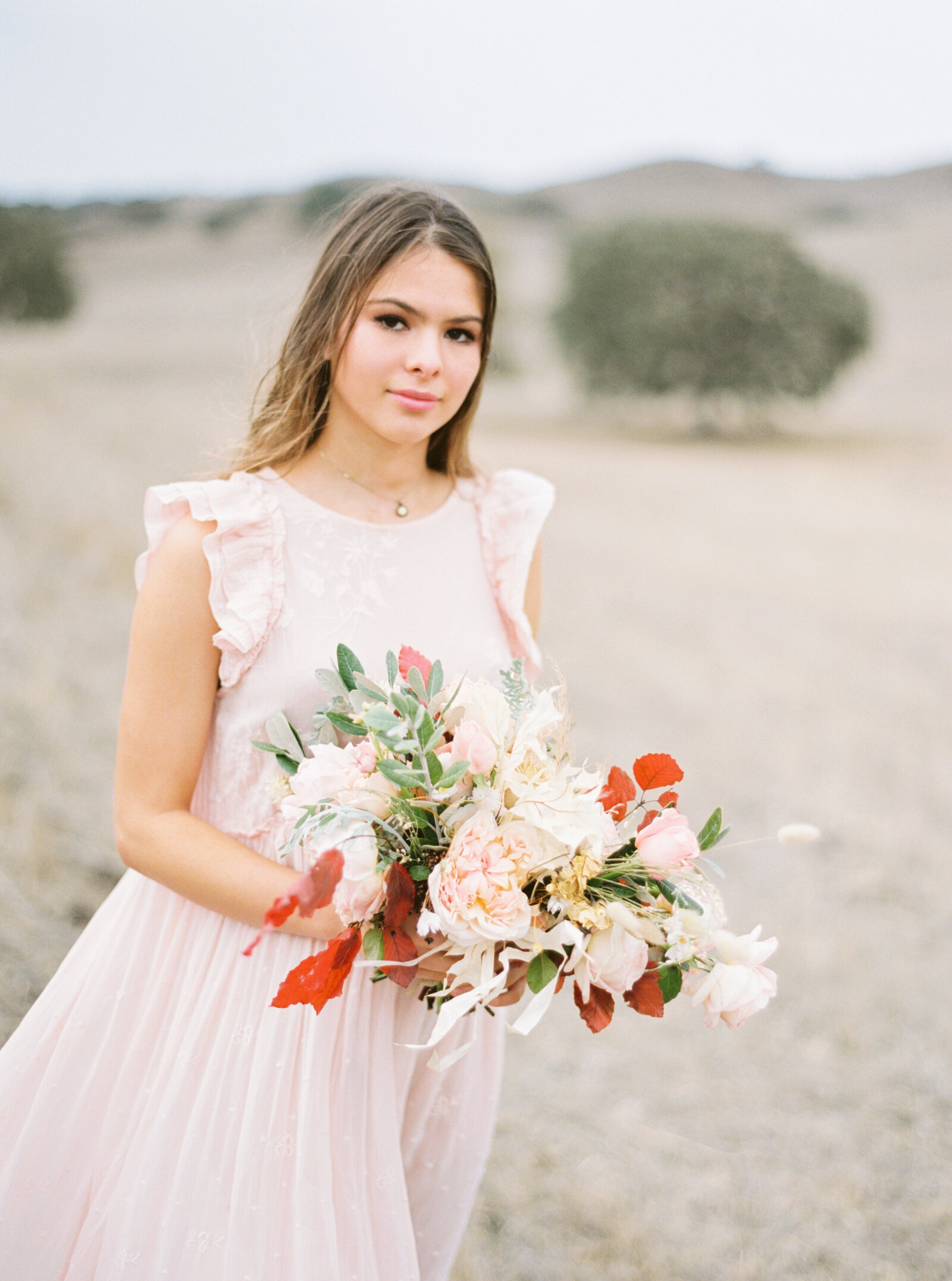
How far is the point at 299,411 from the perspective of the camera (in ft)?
4.71

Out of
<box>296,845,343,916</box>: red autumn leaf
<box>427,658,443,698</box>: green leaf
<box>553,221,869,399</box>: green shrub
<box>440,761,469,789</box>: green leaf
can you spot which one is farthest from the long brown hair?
<box>553,221,869,399</box>: green shrub

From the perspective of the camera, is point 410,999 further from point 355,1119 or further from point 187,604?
point 187,604

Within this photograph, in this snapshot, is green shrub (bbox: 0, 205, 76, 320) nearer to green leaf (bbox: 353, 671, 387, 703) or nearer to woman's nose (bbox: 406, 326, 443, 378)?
woman's nose (bbox: 406, 326, 443, 378)

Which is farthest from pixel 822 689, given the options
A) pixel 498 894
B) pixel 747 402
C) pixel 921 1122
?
pixel 747 402

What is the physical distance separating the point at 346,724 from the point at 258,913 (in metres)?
0.30

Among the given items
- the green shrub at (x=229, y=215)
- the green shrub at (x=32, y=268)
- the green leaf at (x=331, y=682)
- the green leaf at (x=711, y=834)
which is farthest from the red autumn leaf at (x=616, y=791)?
the green shrub at (x=229, y=215)

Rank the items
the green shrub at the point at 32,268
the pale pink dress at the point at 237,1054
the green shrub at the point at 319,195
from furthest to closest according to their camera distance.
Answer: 1. the green shrub at the point at 319,195
2. the green shrub at the point at 32,268
3. the pale pink dress at the point at 237,1054

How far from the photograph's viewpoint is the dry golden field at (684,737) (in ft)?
7.31

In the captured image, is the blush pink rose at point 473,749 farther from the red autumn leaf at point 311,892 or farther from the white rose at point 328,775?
the red autumn leaf at point 311,892

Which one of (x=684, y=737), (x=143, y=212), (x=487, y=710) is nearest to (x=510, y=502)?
(x=487, y=710)

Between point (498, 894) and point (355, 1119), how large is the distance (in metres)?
0.50

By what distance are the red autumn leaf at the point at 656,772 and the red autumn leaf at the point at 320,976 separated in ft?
1.20

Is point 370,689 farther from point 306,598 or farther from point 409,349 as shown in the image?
point 409,349

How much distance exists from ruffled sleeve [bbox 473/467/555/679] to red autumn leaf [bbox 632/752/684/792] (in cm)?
40
